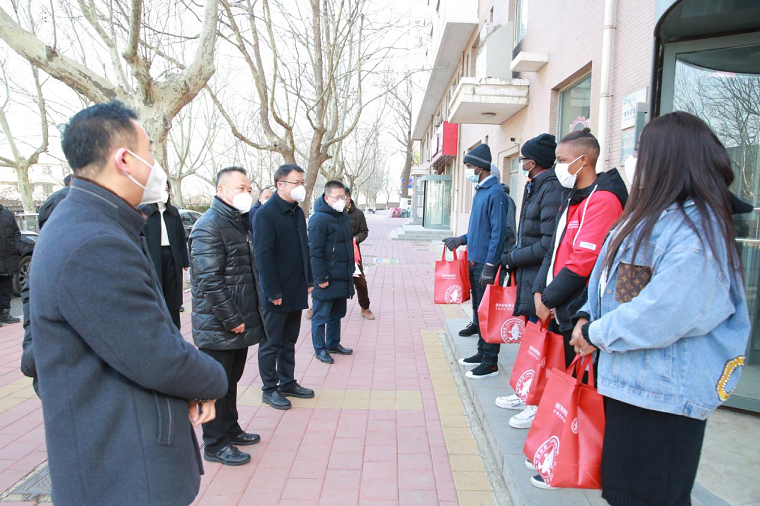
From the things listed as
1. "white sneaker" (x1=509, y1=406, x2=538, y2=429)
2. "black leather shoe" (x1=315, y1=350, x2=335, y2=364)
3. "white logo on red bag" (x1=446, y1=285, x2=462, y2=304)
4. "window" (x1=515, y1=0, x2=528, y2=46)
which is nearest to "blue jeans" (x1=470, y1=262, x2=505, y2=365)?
"white logo on red bag" (x1=446, y1=285, x2=462, y2=304)

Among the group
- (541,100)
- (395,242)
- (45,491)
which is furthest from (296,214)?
(395,242)

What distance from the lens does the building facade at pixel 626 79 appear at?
365cm

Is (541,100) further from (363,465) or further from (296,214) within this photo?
(363,465)

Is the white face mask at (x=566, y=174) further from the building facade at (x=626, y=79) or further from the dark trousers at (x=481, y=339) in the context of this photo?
the dark trousers at (x=481, y=339)

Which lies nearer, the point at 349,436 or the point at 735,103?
the point at 349,436

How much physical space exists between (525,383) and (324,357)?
2.90 metres

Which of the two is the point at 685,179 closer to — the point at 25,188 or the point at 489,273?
the point at 489,273

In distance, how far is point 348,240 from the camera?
5344 mm

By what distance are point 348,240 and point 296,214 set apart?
1219 mm

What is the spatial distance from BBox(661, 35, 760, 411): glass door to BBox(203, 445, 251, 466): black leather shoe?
3766 millimetres

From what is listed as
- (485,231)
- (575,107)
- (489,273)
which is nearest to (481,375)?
(489,273)

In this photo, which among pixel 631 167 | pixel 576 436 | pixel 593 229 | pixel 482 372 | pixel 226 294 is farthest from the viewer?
pixel 482 372

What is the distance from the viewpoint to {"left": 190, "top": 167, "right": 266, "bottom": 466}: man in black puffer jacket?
3.15 metres

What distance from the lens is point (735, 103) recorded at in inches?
155
